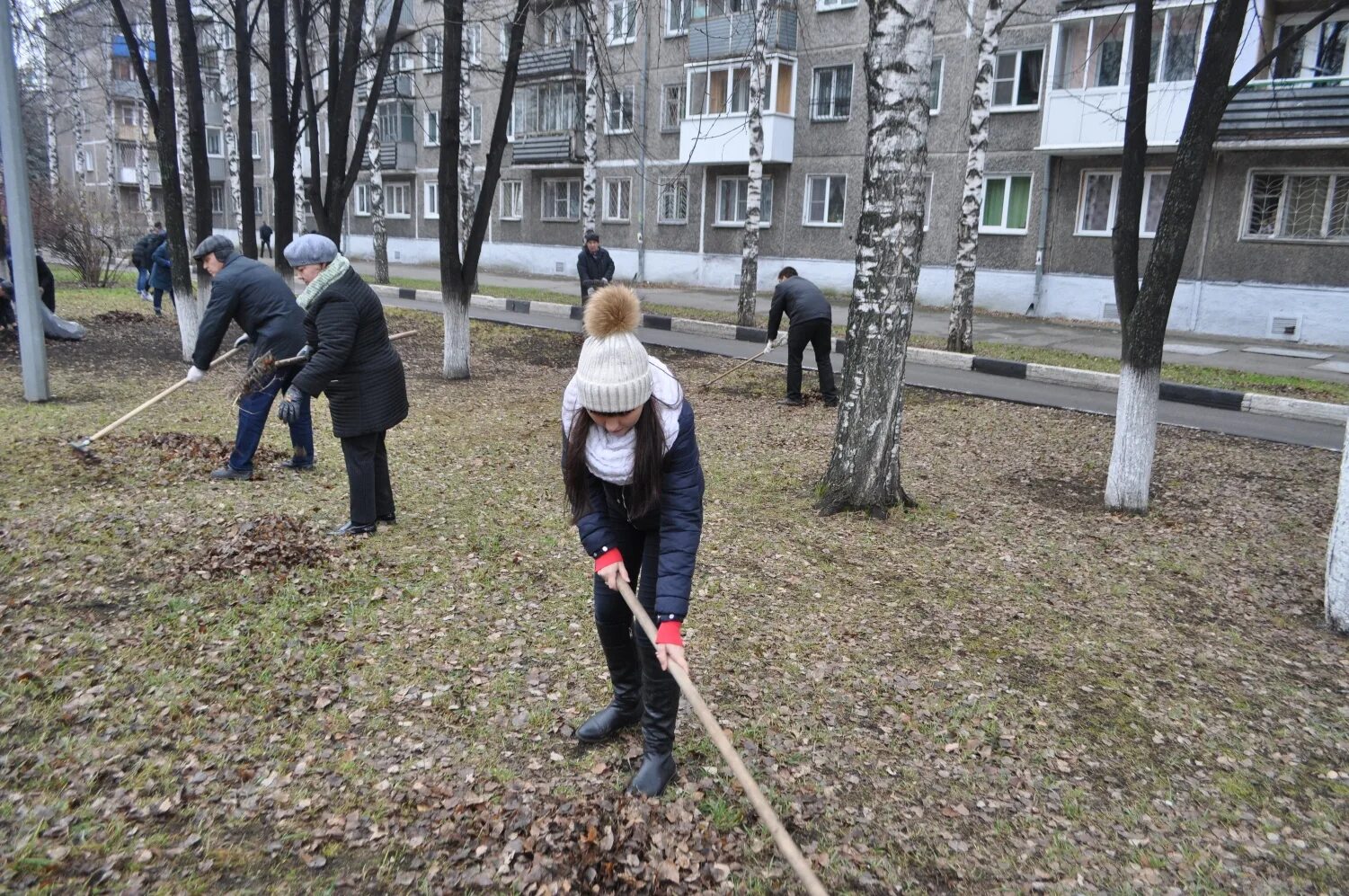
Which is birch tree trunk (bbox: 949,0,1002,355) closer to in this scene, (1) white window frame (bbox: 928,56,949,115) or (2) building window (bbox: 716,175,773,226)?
(1) white window frame (bbox: 928,56,949,115)

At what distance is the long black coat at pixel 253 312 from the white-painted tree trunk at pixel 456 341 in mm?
4721

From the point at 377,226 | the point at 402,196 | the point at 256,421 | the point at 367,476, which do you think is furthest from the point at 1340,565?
the point at 402,196

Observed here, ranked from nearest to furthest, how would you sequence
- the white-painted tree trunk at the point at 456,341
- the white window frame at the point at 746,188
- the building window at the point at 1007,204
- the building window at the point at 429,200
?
1. the white-painted tree trunk at the point at 456,341
2. the building window at the point at 1007,204
3. the white window frame at the point at 746,188
4. the building window at the point at 429,200

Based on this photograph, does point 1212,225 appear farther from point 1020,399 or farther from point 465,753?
point 465,753

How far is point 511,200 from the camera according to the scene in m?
34.1

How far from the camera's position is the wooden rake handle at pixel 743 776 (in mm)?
2430

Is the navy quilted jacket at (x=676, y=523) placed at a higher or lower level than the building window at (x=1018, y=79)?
lower

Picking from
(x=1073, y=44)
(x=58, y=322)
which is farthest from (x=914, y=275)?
(x=1073, y=44)

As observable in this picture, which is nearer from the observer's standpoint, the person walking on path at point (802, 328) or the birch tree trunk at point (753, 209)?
the person walking on path at point (802, 328)

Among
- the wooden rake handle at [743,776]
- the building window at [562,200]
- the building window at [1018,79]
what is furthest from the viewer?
the building window at [562,200]

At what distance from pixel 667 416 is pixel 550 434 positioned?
607cm

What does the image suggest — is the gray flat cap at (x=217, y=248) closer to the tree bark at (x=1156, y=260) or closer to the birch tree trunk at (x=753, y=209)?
the tree bark at (x=1156, y=260)

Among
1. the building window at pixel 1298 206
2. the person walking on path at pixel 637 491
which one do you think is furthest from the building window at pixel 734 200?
the person walking on path at pixel 637 491

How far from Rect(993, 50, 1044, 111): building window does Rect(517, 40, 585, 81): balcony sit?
546 inches
